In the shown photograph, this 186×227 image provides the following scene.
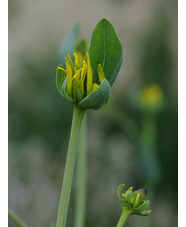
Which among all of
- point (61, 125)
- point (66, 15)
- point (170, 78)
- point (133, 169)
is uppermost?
point (66, 15)

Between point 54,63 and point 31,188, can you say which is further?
point 54,63

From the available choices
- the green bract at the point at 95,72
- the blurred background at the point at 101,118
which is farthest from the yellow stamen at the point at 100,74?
the blurred background at the point at 101,118

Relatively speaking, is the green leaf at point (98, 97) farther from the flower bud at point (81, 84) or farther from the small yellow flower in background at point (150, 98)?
the small yellow flower in background at point (150, 98)

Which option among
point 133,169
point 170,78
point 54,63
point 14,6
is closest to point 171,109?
point 170,78

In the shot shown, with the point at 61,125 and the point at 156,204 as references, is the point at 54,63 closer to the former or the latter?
the point at 61,125

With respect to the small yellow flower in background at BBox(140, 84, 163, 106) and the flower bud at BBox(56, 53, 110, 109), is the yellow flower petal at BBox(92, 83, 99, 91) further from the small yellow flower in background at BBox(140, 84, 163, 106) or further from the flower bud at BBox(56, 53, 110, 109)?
the small yellow flower in background at BBox(140, 84, 163, 106)

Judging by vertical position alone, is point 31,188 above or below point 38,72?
below

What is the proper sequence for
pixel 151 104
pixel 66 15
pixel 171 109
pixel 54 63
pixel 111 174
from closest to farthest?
pixel 151 104 < pixel 111 174 < pixel 171 109 < pixel 54 63 < pixel 66 15
